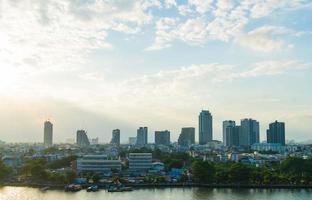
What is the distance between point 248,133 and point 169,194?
5271 centimetres

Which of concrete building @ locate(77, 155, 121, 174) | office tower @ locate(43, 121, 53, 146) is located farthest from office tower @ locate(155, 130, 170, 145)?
concrete building @ locate(77, 155, 121, 174)

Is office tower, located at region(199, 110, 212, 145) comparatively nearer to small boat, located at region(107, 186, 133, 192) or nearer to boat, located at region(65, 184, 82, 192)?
small boat, located at region(107, 186, 133, 192)

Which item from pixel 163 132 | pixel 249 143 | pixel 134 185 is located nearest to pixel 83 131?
pixel 163 132

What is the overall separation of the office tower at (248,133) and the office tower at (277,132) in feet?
9.85

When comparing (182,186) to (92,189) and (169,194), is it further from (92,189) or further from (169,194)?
(92,189)

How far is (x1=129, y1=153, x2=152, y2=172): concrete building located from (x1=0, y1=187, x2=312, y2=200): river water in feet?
32.0

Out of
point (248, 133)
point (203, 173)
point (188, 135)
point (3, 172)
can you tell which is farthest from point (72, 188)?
point (188, 135)

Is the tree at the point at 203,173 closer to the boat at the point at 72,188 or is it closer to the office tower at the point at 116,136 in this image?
the boat at the point at 72,188

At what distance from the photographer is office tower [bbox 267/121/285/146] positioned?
66938 millimetres

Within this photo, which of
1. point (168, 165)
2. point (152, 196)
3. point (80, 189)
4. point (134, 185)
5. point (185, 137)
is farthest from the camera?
point (185, 137)

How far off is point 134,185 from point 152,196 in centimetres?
422

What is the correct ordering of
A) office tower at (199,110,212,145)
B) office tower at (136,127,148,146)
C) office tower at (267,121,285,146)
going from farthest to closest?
1. office tower at (136,127,148,146)
2. office tower at (199,110,212,145)
3. office tower at (267,121,285,146)

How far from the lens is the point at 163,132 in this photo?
81.3 meters

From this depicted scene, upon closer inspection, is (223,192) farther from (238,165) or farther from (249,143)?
(249,143)
